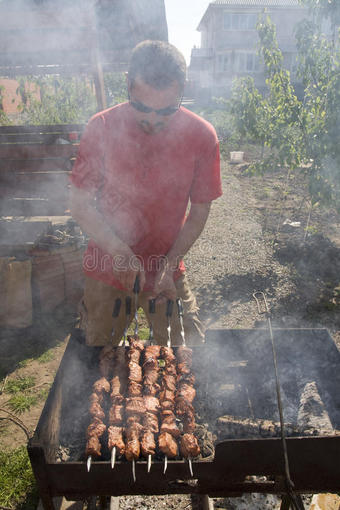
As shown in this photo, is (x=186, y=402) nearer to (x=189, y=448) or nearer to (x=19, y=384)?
(x=189, y=448)

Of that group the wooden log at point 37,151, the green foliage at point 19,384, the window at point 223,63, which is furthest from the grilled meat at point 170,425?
the window at point 223,63

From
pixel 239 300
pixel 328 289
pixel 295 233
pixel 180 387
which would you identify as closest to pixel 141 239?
pixel 180 387

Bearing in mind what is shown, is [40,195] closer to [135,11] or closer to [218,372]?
[135,11]

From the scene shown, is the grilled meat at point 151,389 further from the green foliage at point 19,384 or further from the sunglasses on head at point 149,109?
the green foliage at point 19,384

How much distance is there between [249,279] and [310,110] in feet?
9.77

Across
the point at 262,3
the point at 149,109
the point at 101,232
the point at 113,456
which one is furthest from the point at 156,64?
the point at 262,3

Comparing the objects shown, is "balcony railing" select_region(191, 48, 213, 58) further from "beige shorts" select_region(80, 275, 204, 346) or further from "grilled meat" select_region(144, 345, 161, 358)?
"grilled meat" select_region(144, 345, 161, 358)

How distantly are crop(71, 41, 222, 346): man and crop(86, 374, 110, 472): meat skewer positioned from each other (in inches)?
28.7

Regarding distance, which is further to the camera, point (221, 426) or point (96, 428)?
point (221, 426)

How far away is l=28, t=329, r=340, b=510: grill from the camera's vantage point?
1768 millimetres

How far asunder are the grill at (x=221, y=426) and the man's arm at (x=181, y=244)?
47 centimetres

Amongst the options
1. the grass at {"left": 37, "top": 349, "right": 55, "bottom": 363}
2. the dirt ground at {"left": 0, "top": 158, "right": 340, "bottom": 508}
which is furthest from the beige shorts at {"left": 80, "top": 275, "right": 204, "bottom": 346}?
the grass at {"left": 37, "top": 349, "right": 55, "bottom": 363}

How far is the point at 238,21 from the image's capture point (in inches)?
1431

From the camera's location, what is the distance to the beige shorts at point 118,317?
2.91 m
